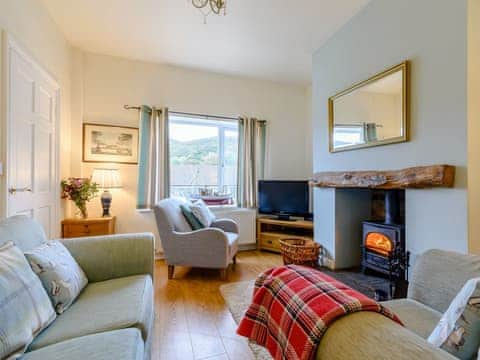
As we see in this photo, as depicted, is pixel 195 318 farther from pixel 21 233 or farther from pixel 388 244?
pixel 388 244

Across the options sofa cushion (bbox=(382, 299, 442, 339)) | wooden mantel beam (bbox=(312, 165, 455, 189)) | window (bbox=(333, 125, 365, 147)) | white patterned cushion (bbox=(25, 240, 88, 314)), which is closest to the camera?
sofa cushion (bbox=(382, 299, 442, 339))

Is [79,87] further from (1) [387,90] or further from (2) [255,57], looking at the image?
(1) [387,90]

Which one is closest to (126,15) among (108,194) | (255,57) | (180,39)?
(180,39)

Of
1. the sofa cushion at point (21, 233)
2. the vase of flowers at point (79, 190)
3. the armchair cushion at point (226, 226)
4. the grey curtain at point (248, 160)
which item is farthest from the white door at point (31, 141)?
the grey curtain at point (248, 160)

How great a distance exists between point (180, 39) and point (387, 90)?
2296 millimetres

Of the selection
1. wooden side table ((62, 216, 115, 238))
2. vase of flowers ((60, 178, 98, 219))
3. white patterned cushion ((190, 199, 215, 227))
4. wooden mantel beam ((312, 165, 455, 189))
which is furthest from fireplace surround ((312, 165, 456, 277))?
vase of flowers ((60, 178, 98, 219))

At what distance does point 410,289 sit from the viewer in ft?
4.44

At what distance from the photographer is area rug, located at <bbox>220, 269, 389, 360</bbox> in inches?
83.4

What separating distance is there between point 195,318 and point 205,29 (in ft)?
9.34

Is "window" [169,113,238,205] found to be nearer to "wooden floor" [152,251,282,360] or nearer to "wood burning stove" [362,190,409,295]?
"wooden floor" [152,251,282,360]

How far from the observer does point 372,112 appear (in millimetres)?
2408

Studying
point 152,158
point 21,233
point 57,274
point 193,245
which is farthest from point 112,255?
point 152,158

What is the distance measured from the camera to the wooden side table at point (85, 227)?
9.23ft

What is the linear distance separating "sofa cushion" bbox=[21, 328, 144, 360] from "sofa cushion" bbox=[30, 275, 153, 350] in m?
0.08
